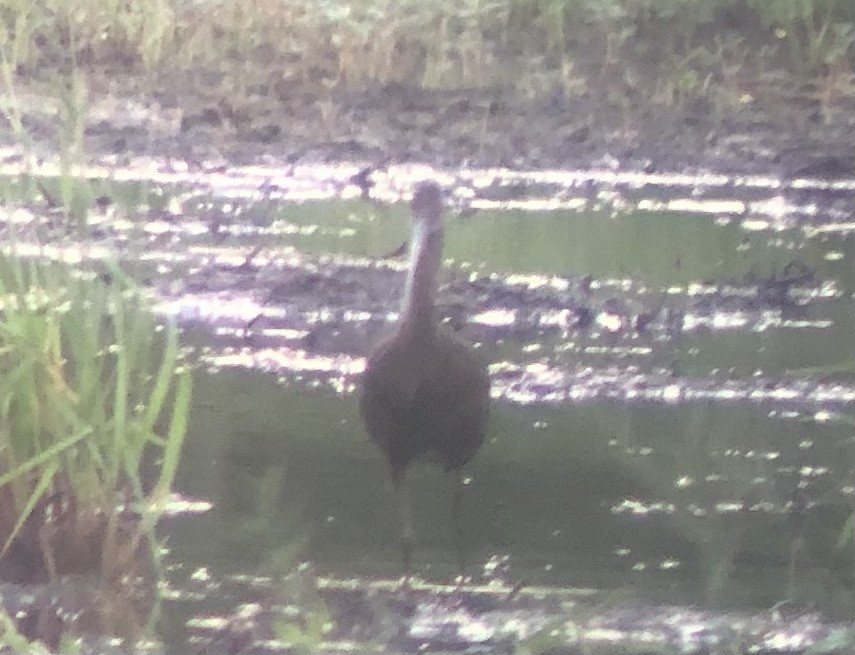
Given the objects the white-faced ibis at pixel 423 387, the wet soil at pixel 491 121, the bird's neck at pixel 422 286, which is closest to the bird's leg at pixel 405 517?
the white-faced ibis at pixel 423 387

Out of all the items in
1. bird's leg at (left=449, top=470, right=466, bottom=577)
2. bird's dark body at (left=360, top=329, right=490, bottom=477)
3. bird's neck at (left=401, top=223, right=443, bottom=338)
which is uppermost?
bird's neck at (left=401, top=223, right=443, bottom=338)

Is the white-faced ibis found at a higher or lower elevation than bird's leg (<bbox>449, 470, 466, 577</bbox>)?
higher

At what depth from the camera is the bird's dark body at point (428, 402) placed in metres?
0.80

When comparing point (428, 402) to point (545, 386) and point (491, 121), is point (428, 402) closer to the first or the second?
point (545, 386)

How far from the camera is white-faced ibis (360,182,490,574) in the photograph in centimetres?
80

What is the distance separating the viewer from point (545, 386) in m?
0.80

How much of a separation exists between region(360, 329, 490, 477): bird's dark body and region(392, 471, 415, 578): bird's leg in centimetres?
3

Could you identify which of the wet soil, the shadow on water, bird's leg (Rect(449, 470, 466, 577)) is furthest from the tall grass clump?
bird's leg (Rect(449, 470, 466, 577))

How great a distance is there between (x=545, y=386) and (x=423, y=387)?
13 centimetres

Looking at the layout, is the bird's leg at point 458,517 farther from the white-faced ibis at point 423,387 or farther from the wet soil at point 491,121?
the wet soil at point 491,121

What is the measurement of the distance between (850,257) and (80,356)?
0.82m

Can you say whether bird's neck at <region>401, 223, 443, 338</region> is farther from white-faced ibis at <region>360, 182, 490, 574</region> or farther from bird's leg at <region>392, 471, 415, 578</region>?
bird's leg at <region>392, 471, 415, 578</region>

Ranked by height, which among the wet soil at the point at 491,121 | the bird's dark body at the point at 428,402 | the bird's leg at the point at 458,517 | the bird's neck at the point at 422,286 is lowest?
the bird's leg at the point at 458,517

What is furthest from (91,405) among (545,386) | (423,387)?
(545,386)
